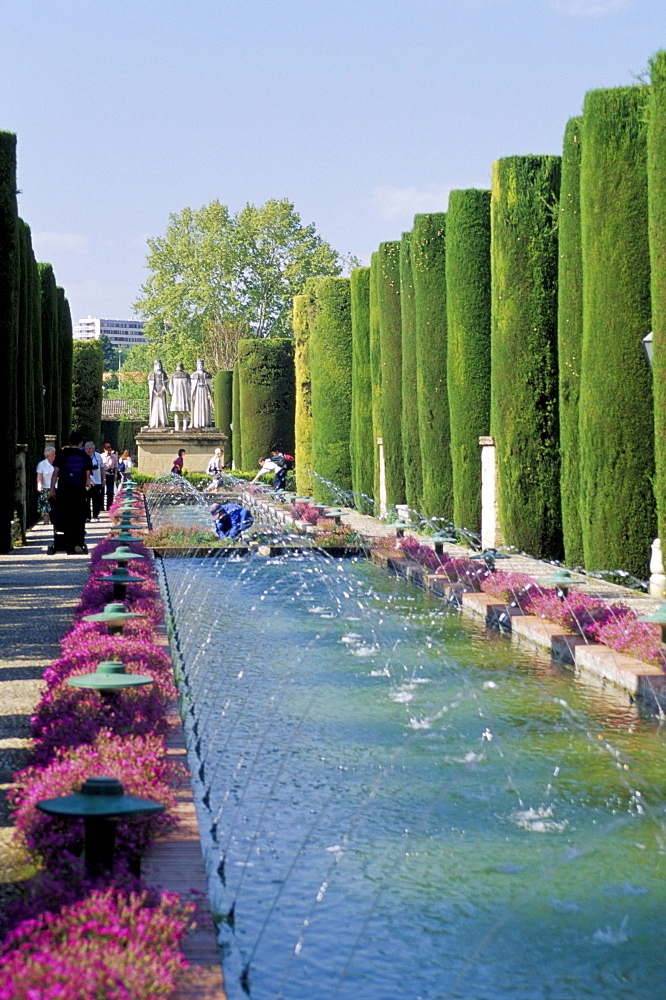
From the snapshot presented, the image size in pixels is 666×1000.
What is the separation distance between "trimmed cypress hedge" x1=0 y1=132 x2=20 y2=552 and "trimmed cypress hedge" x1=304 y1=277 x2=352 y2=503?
40.8 ft

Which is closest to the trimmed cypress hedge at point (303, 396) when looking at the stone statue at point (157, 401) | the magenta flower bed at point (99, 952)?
the stone statue at point (157, 401)

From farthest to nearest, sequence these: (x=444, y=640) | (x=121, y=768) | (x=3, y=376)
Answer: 1. (x=3, y=376)
2. (x=444, y=640)
3. (x=121, y=768)

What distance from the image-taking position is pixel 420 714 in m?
7.50

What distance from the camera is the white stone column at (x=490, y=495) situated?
54.9 feet

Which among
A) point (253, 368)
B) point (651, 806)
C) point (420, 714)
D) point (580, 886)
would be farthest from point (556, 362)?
point (253, 368)

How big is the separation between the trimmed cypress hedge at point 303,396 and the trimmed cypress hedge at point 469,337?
1177cm

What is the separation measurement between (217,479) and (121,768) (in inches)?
1184

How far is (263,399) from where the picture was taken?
138 ft

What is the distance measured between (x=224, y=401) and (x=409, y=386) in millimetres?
34071

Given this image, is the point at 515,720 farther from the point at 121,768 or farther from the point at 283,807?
the point at 121,768

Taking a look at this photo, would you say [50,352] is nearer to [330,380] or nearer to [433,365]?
[330,380]

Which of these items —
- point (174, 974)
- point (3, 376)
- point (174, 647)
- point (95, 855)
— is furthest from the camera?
point (3, 376)

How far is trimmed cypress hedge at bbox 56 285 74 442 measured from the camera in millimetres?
30969

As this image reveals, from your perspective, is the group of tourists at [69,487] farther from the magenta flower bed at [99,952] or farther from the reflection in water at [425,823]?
the magenta flower bed at [99,952]
